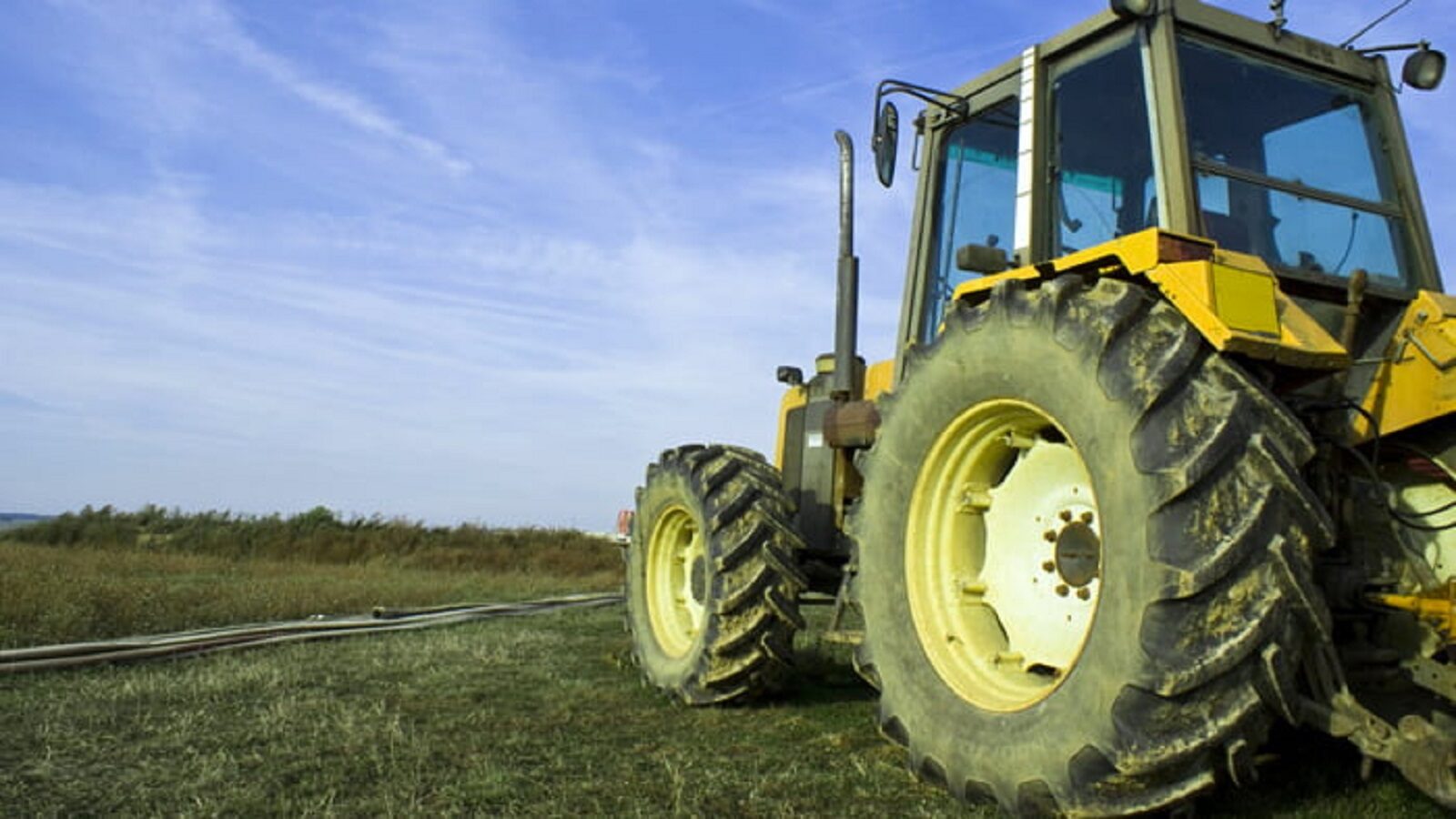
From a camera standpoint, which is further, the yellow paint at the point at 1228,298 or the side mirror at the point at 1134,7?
the side mirror at the point at 1134,7

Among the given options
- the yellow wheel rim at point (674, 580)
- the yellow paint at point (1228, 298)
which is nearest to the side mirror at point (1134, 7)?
the yellow paint at point (1228, 298)

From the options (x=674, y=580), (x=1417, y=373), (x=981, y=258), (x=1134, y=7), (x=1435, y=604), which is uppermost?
(x=1134, y=7)

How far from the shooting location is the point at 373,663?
6465 mm

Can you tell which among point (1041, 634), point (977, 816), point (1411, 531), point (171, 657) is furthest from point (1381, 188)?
point (171, 657)

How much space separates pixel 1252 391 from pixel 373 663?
5.27 m

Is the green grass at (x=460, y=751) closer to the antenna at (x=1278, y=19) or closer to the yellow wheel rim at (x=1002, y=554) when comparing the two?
the yellow wheel rim at (x=1002, y=554)

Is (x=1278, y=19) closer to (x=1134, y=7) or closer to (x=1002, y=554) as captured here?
(x=1134, y=7)

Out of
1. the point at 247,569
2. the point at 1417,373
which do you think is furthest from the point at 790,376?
the point at 247,569

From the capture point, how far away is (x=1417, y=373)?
332 cm

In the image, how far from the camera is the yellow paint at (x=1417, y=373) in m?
A: 3.23

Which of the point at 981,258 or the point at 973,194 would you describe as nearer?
the point at 981,258

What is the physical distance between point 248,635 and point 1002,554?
592 centimetres

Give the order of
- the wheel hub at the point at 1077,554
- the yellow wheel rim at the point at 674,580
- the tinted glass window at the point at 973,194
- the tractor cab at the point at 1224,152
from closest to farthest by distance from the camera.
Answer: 1. the wheel hub at the point at 1077,554
2. the tractor cab at the point at 1224,152
3. the tinted glass window at the point at 973,194
4. the yellow wheel rim at the point at 674,580

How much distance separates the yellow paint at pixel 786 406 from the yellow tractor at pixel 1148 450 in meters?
1.26
